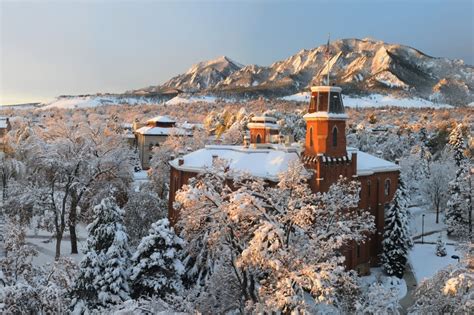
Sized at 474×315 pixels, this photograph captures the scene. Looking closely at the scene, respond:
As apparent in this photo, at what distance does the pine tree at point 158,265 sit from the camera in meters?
20.4

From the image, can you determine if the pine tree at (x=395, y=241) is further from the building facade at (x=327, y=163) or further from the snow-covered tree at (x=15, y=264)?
the snow-covered tree at (x=15, y=264)

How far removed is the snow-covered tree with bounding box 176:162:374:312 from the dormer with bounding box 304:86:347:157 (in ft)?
34.2

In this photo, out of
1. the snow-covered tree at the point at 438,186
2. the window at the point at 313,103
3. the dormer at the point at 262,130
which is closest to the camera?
the window at the point at 313,103

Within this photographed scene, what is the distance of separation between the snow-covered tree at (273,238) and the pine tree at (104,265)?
372cm

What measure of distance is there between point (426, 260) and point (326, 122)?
15086 mm

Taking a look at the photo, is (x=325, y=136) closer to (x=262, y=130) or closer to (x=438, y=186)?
(x=262, y=130)

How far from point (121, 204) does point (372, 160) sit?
18.2 metres

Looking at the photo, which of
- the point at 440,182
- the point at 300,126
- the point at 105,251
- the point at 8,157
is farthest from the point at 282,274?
the point at 300,126

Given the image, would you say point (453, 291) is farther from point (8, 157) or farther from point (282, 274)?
point (8, 157)

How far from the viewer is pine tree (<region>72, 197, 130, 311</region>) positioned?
20203 millimetres

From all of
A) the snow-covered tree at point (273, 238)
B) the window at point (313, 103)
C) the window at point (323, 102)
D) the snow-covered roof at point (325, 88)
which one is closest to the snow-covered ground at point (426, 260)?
the window at point (323, 102)

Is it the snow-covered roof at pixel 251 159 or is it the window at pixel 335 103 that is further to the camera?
the snow-covered roof at pixel 251 159

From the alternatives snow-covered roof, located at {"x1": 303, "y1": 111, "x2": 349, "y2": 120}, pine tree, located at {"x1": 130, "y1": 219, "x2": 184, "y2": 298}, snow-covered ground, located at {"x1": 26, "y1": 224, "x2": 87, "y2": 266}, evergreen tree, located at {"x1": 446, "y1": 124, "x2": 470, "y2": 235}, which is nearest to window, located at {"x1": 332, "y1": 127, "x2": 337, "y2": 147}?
snow-covered roof, located at {"x1": 303, "y1": 111, "x2": 349, "y2": 120}

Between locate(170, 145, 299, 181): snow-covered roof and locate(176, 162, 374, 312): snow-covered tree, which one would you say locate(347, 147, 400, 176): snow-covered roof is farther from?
locate(176, 162, 374, 312): snow-covered tree
